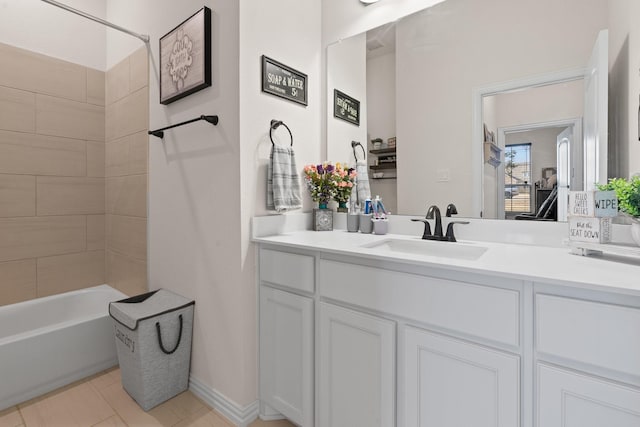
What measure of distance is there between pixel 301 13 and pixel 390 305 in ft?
5.70

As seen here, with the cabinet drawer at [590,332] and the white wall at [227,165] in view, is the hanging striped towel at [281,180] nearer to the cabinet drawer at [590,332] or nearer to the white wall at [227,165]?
the white wall at [227,165]

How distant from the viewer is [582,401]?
77 centimetres

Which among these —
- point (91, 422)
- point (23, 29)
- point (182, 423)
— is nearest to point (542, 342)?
point (182, 423)

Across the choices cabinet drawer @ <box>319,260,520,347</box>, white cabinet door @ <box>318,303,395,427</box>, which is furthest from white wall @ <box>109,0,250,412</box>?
cabinet drawer @ <box>319,260,520,347</box>

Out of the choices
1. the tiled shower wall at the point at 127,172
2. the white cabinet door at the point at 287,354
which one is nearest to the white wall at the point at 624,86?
the white cabinet door at the point at 287,354

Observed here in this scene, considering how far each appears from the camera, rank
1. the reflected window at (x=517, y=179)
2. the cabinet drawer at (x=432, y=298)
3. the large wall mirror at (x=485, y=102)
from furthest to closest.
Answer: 1. the reflected window at (x=517, y=179)
2. the large wall mirror at (x=485, y=102)
3. the cabinet drawer at (x=432, y=298)

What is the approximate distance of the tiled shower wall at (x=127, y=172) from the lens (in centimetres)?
221

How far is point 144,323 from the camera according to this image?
158 centimetres

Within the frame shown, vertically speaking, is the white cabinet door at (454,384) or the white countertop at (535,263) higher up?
the white countertop at (535,263)

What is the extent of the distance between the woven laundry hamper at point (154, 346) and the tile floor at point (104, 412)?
2.2 inches

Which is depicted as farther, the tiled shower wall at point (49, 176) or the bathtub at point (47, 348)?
the tiled shower wall at point (49, 176)

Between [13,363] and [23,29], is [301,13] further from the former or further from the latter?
[13,363]

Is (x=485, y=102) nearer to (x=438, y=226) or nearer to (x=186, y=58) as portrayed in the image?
(x=438, y=226)

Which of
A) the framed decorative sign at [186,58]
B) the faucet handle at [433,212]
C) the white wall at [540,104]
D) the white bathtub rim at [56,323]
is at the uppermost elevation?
the framed decorative sign at [186,58]
